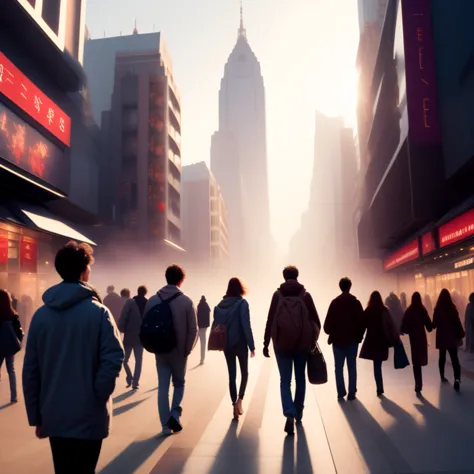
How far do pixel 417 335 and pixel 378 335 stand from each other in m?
0.85

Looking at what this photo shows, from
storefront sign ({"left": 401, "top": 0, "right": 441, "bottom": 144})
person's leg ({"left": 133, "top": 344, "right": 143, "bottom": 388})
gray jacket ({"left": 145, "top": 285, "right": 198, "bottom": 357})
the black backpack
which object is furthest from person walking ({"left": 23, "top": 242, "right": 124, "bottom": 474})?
storefront sign ({"left": 401, "top": 0, "right": 441, "bottom": 144})

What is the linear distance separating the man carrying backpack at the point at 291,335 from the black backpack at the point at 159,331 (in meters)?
1.25

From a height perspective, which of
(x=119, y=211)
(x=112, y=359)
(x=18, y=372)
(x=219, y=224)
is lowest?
(x=18, y=372)

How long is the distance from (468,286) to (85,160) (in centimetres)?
2886

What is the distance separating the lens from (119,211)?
44375 mm

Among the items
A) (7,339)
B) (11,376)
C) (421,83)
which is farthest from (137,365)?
(421,83)

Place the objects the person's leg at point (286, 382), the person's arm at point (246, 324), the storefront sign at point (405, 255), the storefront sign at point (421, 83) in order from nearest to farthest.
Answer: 1. the person's leg at point (286, 382)
2. the person's arm at point (246, 324)
3. the storefront sign at point (421, 83)
4. the storefront sign at point (405, 255)

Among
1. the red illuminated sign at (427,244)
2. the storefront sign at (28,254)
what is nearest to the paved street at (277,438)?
the red illuminated sign at (427,244)

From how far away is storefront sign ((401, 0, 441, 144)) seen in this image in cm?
1797

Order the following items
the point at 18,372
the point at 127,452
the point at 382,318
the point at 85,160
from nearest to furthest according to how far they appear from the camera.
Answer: the point at 127,452 < the point at 382,318 < the point at 18,372 < the point at 85,160

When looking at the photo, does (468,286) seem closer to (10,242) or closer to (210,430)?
(210,430)

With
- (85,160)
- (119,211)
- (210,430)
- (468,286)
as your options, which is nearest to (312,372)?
(210,430)

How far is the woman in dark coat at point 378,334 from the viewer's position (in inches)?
318

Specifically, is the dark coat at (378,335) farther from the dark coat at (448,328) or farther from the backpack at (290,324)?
the backpack at (290,324)
